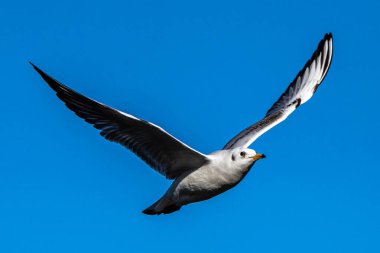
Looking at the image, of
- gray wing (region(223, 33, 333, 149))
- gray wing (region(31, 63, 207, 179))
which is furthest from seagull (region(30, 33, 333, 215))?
gray wing (region(223, 33, 333, 149))

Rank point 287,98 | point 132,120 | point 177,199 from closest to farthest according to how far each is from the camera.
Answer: point 132,120 → point 177,199 → point 287,98

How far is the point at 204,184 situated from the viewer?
35.7ft

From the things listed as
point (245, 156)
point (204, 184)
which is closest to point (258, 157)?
point (245, 156)

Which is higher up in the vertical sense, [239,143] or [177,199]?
[239,143]

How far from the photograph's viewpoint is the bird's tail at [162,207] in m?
11.6

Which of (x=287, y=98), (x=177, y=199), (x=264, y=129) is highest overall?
(x=287, y=98)

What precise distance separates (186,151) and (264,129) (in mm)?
2277

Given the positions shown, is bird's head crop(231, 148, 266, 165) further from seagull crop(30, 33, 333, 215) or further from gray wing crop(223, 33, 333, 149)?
gray wing crop(223, 33, 333, 149)

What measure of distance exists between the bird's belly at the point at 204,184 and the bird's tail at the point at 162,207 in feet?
0.94

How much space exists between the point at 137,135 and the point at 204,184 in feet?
4.26

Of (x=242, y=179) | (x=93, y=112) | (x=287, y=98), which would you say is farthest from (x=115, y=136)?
(x=287, y=98)

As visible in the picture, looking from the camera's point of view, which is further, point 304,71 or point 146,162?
point 304,71

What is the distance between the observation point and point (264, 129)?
12.7 metres

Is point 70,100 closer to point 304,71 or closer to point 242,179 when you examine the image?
point 242,179
